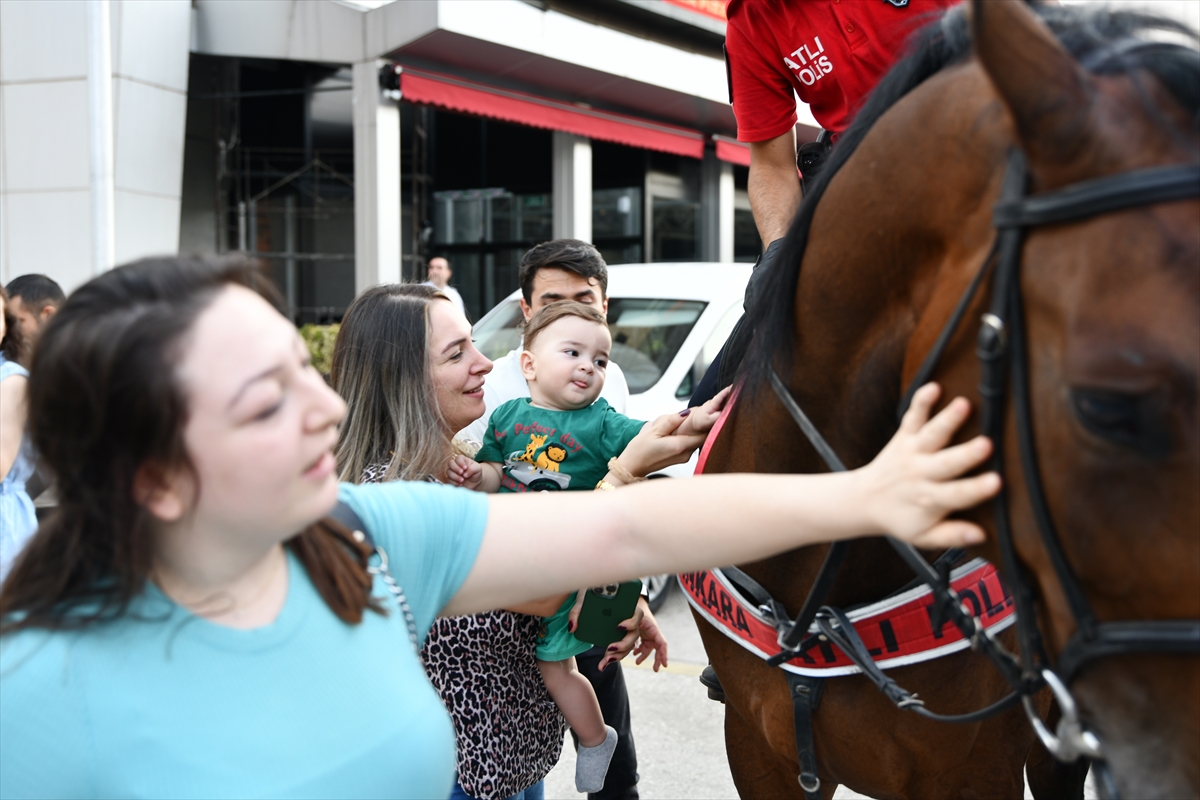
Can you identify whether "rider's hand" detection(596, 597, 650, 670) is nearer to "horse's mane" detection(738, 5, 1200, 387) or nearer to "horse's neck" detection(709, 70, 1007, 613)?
"horse's neck" detection(709, 70, 1007, 613)

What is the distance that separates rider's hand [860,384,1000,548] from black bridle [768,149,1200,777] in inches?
1.4

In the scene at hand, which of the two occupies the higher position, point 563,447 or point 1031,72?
point 1031,72

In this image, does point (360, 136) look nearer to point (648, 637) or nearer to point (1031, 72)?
point (648, 637)

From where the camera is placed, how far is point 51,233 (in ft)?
36.7

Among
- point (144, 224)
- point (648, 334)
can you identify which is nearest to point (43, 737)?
point (648, 334)

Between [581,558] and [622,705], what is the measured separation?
2056 millimetres

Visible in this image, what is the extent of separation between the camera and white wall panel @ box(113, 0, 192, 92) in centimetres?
1100

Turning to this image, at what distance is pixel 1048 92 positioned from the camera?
1087mm

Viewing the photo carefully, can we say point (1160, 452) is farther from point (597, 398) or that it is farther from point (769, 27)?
point (597, 398)

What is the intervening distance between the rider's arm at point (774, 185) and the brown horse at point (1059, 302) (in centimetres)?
64

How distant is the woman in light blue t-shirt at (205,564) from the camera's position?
1165mm

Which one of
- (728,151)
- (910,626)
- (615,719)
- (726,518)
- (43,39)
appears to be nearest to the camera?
(726,518)

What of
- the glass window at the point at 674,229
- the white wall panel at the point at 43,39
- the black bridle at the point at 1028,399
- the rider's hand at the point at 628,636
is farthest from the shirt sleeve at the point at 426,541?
the glass window at the point at 674,229

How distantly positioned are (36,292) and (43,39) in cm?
803
